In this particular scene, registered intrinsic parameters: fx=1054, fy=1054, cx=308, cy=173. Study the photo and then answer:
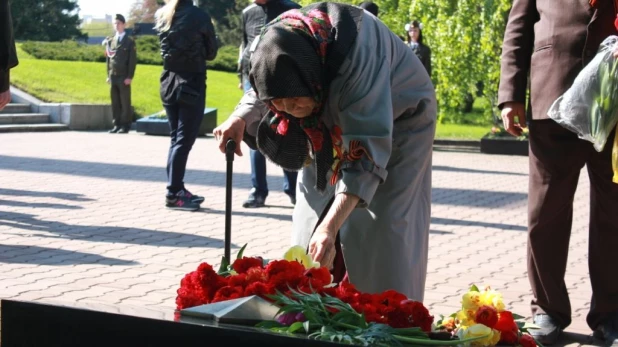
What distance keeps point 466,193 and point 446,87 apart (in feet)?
25.0

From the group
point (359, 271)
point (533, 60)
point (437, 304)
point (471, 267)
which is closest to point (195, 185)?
point (471, 267)

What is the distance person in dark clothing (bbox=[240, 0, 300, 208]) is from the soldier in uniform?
10331mm

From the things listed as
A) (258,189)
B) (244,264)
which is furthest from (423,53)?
(244,264)

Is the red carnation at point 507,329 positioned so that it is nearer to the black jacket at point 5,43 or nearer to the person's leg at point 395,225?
the person's leg at point 395,225

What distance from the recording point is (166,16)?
9.39 metres

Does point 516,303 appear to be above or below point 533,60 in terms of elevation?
below

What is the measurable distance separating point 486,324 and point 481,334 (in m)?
0.09

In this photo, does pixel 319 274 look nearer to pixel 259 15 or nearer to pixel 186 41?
pixel 259 15

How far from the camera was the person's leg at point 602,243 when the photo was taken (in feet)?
16.8

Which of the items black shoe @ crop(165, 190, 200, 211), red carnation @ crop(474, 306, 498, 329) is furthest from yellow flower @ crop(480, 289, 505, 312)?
black shoe @ crop(165, 190, 200, 211)

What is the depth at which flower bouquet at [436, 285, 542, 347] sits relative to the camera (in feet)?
8.73

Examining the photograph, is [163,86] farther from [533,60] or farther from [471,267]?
[533,60]

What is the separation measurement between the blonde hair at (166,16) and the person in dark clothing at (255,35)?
2.07 ft

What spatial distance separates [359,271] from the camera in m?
3.88
